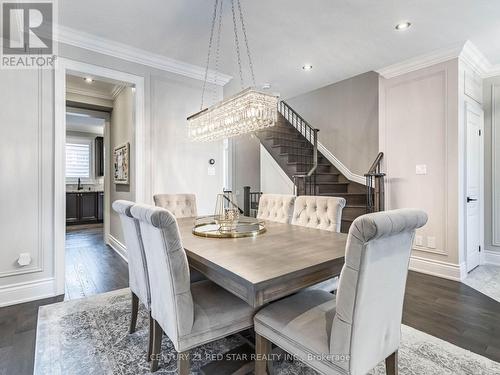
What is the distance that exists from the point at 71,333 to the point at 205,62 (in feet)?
11.0

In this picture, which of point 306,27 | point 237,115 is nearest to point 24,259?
point 237,115

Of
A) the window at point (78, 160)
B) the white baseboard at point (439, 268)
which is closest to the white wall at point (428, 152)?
the white baseboard at point (439, 268)

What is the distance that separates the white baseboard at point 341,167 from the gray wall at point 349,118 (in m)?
0.06

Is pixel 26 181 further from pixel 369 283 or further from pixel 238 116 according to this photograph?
pixel 369 283

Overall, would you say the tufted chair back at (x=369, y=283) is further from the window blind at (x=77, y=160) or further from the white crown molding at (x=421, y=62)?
the window blind at (x=77, y=160)

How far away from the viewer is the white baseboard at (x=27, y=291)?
8.63 feet

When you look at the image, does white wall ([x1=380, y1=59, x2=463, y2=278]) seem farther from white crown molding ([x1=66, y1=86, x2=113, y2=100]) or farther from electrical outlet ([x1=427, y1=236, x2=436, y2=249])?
white crown molding ([x1=66, y1=86, x2=113, y2=100])

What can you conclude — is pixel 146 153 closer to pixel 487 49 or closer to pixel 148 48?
pixel 148 48

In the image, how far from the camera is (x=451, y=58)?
3240 millimetres

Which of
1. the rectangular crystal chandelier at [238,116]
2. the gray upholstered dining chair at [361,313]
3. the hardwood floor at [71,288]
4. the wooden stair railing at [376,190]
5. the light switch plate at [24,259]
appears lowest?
the hardwood floor at [71,288]

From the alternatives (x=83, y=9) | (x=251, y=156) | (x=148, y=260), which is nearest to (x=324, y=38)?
(x=83, y=9)

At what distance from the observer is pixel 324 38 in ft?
10.0

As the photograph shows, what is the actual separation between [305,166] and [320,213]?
113 inches

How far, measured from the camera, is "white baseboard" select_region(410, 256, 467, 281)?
320cm
